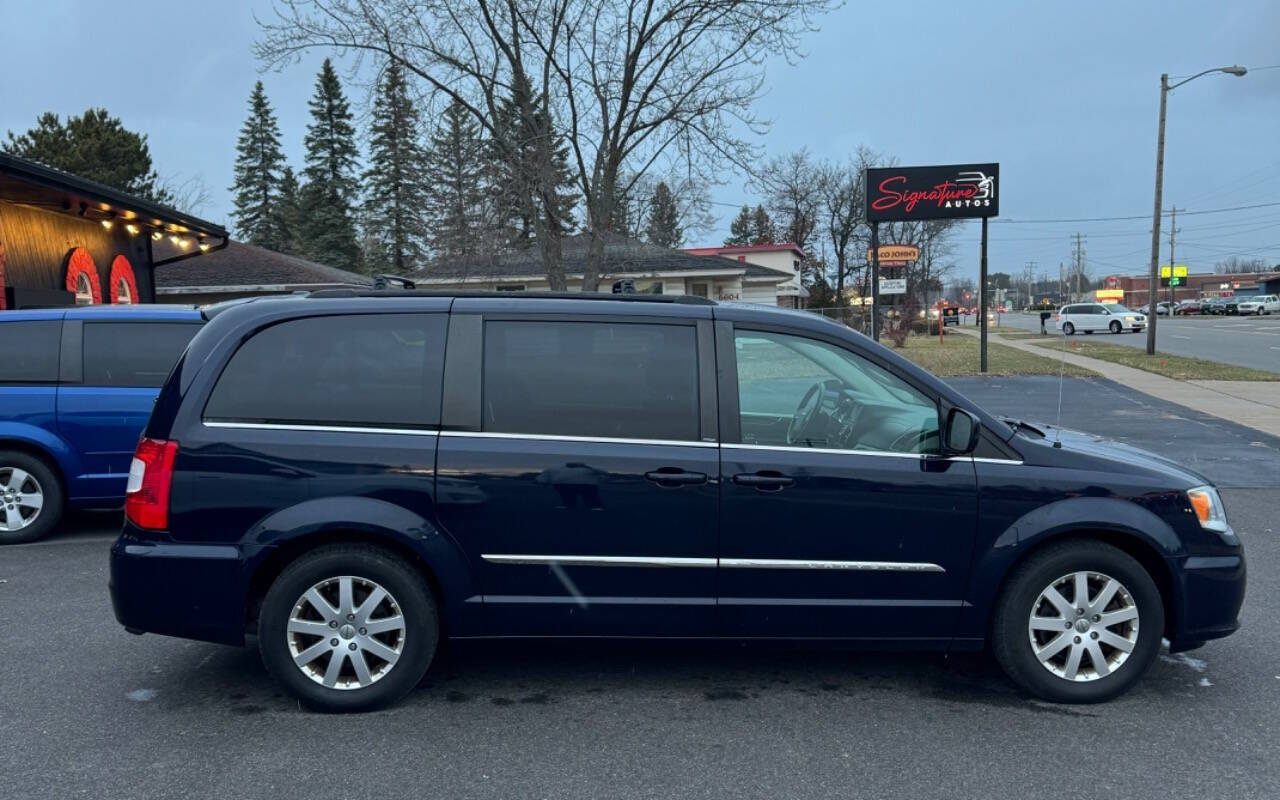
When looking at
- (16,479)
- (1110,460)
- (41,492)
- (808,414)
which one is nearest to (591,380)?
(808,414)

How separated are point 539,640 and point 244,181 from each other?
58.7 metres

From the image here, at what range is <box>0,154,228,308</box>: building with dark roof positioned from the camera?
12500 millimetres

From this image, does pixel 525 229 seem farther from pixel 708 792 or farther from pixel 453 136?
pixel 708 792

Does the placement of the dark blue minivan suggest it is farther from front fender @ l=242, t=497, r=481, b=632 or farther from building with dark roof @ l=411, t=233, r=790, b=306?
building with dark roof @ l=411, t=233, r=790, b=306

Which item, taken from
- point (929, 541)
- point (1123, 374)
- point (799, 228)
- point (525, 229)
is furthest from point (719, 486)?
point (799, 228)

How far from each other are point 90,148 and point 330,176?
648 inches

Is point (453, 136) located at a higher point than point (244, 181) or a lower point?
lower

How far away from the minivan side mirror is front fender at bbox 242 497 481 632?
7.11 feet

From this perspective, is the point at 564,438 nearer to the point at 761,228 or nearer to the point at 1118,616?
the point at 1118,616

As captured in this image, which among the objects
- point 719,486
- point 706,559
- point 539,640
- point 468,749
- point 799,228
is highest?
point 799,228

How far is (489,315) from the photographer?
13.5 ft

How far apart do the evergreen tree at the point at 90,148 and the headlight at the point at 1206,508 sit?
41.5 metres

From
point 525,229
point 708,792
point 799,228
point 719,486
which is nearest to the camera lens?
point 708,792

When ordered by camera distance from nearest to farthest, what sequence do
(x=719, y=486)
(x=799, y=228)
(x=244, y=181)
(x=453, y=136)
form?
(x=719, y=486)
(x=453, y=136)
(x=244, y=181)
(x=799, y=228)
